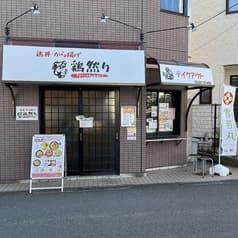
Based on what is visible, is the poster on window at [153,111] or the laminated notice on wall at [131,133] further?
the poster on window at [153,111]

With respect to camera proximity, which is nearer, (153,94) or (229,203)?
(229,203)

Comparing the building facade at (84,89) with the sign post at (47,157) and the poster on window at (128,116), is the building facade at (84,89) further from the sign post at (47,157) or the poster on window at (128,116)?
the sign post at (47,157)

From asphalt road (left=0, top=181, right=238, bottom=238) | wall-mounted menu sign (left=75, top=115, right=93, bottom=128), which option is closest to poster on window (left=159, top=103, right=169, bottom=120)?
wall-mounted menu sign (left=75, top=115, right=93, bottom=128)

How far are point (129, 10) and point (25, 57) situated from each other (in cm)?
309

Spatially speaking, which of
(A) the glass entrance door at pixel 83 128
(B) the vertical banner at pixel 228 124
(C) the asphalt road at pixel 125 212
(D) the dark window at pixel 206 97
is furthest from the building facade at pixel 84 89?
(D) the dark window at pixel 206 97

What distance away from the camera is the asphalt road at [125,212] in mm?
5281

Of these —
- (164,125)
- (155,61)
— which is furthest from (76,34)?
(164,125)

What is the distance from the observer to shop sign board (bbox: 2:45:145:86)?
318 inches

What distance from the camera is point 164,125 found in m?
10.5

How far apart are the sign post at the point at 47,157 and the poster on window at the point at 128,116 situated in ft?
6.01

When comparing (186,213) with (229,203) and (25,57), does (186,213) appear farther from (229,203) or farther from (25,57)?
(25,57)

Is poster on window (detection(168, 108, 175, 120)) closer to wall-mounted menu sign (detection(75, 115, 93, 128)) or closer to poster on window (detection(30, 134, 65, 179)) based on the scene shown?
wall-mounted menu sign (detection(75, 115, 93, 128))

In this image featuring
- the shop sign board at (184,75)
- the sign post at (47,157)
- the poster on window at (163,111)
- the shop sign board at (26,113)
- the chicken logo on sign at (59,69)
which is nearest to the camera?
the sign post at (47,157)

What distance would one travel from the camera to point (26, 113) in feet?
28.5
